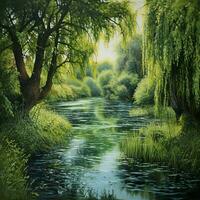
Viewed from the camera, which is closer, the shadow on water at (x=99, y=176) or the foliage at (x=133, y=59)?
the shadow on water at (x=99, y=176)

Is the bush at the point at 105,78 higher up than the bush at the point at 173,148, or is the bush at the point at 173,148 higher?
the bush at the point at 105,78

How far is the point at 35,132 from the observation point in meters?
13.3

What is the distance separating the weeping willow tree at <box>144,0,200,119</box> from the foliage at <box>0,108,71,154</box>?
3.23 meters

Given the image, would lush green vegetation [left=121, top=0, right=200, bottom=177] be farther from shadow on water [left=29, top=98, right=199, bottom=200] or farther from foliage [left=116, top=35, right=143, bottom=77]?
foliage [left=116, top=35, right=143, bottom=77]

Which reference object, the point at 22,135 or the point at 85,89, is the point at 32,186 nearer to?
the point at 22,135

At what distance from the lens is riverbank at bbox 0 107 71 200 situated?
25.3ft

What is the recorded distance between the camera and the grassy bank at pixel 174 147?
1060cm

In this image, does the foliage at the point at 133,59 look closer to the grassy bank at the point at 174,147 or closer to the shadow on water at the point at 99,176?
the shadow on water at the point at 99,176

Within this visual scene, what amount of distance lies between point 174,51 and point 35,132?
4.58m

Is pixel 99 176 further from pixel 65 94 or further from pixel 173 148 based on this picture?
pixel 65 94

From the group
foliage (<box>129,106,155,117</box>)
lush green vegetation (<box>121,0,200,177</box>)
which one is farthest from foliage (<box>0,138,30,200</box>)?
foliage (<box>129,106,155,117</box>)

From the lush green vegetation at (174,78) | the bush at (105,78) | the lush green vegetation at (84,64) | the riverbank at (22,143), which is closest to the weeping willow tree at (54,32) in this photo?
the lush green vegetation at (84,64)

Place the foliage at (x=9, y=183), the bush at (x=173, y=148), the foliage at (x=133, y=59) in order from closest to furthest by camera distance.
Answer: the foliage at (x=9, y=183), the bush at (x=173, y=148), the foliage at (x=133, y=59)

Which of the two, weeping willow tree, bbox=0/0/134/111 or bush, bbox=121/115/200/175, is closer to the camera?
bush, bbox=121/115/200/175
